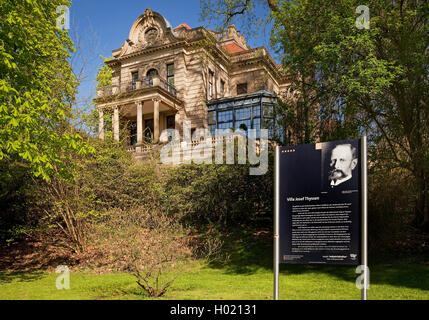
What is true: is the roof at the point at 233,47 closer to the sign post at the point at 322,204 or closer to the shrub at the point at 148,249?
the shrub at the point at 148,249

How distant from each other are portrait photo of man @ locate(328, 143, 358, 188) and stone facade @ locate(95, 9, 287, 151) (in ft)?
83.0

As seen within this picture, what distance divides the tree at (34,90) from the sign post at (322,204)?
20.0ft

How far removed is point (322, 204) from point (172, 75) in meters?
29.5

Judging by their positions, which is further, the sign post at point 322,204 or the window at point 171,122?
the window at point 171,122

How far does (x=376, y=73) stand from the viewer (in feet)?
38.0

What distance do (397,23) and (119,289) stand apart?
11.4 m

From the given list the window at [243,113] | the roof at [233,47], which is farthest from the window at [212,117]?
the roof at [233,47]

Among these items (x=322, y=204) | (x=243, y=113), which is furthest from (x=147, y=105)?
(x=322, y=204)

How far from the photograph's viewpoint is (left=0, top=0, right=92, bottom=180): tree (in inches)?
389

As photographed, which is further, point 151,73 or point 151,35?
point 151,35

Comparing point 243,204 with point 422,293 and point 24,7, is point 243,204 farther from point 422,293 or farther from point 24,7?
point 24,7

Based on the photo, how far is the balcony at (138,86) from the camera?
1236 inches

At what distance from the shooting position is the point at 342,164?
634cm

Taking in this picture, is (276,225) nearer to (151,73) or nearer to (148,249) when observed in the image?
(148,249)
